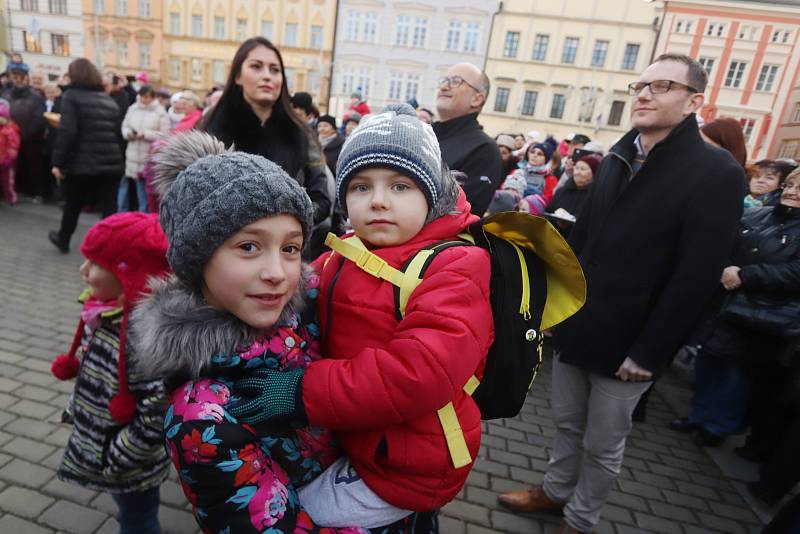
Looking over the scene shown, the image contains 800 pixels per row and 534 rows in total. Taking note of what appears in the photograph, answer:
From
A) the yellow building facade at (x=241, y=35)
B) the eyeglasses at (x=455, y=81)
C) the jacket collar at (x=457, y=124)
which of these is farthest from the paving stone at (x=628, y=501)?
the yellow building facade at (x=241, y=35)

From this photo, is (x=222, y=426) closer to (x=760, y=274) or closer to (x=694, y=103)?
(x=694, y=103)

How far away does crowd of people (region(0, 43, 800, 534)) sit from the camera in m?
1.05

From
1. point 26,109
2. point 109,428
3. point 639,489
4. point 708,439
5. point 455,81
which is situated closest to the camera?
point 109,428

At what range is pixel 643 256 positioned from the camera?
2135 mm

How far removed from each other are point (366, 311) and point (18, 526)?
7.69ft

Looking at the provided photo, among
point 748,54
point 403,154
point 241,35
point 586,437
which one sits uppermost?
point 748,54

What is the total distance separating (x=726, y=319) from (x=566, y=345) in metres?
2.10

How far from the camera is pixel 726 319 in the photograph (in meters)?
3.62

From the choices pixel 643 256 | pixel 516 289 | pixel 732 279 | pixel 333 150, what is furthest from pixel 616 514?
pixel 333 150

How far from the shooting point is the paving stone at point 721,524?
9.78 feet

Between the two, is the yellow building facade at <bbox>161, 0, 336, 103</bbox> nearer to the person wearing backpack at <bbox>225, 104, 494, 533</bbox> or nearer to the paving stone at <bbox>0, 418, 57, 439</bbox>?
the paving stone at <bbox>0, 418, 57, 439</bbox>

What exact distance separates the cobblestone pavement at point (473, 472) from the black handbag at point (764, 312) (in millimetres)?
1195

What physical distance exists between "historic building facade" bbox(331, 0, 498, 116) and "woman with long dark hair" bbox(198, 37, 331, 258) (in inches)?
1262

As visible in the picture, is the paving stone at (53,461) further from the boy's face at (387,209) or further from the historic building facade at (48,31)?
the historic building facade at (48,31)
